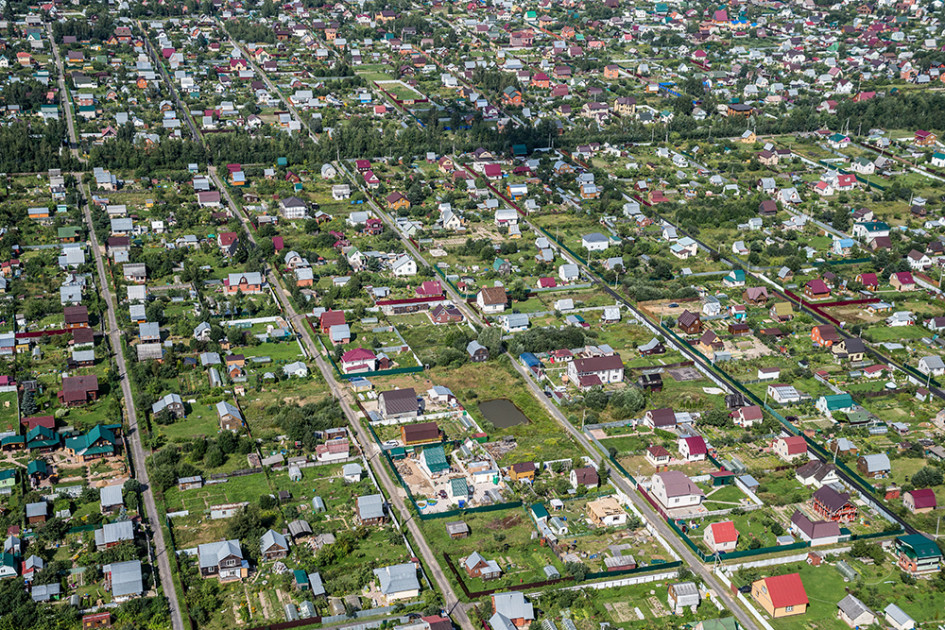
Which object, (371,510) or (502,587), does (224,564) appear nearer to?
(371,510)

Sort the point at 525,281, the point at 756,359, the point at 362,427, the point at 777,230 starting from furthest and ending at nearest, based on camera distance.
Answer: the point at 777,230 < the point at 525,281 < the point at 756,359 < the point at 362,427

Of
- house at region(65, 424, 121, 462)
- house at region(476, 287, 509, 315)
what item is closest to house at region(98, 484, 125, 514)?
house at region(65, 424, 121, 462)

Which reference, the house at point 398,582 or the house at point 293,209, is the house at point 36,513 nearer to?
the house at point 398,582

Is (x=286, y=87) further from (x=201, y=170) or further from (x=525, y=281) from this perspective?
(x=525, y=281)

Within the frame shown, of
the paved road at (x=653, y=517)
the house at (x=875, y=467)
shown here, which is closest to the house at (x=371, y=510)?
the paved road at (x=653, y=517)

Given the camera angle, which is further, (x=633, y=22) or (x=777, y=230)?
(x=633, y=22)

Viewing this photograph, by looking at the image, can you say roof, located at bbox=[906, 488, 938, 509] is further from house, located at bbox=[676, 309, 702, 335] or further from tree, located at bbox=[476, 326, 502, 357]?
tree, located at bbox=[476, 326, 502, 357]

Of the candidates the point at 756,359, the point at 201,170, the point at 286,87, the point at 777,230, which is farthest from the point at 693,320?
the point at 286,87
